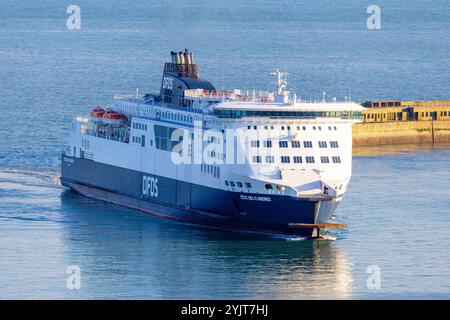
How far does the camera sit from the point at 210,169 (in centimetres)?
7019

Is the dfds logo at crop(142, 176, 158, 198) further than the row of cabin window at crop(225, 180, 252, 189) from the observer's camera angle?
Yes

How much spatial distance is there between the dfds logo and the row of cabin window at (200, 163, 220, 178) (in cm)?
467

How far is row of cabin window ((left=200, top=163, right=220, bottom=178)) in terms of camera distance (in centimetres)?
6969

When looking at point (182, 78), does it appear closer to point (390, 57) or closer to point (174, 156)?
point (174, 156)

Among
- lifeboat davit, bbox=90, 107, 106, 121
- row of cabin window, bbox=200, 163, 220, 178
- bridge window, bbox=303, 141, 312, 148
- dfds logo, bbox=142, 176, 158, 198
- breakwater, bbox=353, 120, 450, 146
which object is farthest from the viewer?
breakwater, bbox=353, 120, 450, 146

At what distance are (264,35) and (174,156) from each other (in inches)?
4367

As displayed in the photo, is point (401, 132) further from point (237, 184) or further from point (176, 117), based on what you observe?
point (237, 184)

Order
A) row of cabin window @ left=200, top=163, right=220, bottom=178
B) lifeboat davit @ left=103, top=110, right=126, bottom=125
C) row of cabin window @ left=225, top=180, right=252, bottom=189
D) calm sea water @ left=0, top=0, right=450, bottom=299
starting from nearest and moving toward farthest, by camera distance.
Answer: calm sea water @ left=0, top=0, right=450, bottom=299, row of cabin window @ left=225, top=180, right=252, bottom=189, row of cabin window @ left=200, top=163, right=220, bottom=178, lifeboat davit @ left=103, top=110, right=126, bottom=125

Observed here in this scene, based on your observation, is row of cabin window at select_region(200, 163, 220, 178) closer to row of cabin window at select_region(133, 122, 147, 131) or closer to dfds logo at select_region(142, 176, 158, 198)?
dfds logo at select_region(142, 176, 158, 198)

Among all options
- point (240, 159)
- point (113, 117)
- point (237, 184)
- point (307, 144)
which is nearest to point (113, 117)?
point (113, 117)

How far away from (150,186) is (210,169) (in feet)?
19.7

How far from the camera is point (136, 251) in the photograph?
66188 millimetres

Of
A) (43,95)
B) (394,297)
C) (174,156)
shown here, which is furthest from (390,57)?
(394,297)

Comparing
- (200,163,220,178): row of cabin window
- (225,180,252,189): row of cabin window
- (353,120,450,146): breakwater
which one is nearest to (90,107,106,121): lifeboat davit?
(200,163,220,178): row of cabin window
